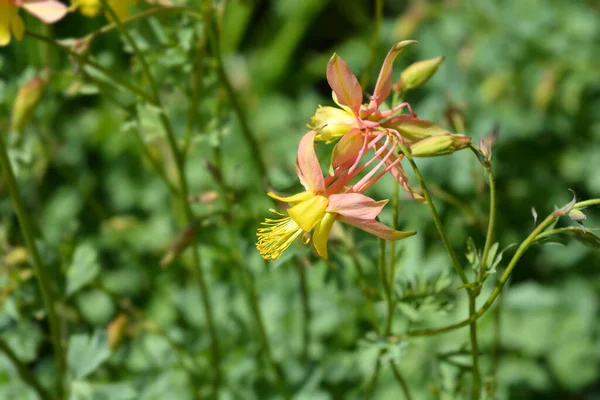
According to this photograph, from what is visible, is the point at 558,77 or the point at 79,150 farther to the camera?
the point at 79,150

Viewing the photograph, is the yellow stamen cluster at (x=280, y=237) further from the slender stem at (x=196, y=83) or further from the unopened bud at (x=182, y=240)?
the slender stem at (x=196, y=83)

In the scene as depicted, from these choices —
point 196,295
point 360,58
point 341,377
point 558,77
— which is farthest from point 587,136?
point 196,295

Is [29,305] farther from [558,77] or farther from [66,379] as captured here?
[558,77]

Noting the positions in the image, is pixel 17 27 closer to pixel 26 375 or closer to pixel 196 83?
pixel 196 83

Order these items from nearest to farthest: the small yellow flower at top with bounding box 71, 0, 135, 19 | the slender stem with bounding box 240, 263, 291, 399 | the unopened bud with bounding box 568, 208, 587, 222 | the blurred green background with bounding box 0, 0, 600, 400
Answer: the unopened bud with bounding box 568, 208, 587, 222, the small yellow flower at top with bounding box 71, 0, 135, 19, the blurred green background with bounding box 0, 0, 600, 400, the slender stem with bounding box 240, 263, 291, 399

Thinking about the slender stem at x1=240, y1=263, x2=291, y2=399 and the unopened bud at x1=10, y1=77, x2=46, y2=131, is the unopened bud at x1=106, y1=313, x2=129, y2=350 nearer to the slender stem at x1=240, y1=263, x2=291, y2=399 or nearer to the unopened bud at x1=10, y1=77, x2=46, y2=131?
the slender stem at x1=240, y1=263, x2=291, y2=399

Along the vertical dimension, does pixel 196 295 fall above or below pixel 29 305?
below

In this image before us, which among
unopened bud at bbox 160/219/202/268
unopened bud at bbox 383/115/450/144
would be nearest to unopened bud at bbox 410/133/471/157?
unopened bud at bbox 383/115/450/144
